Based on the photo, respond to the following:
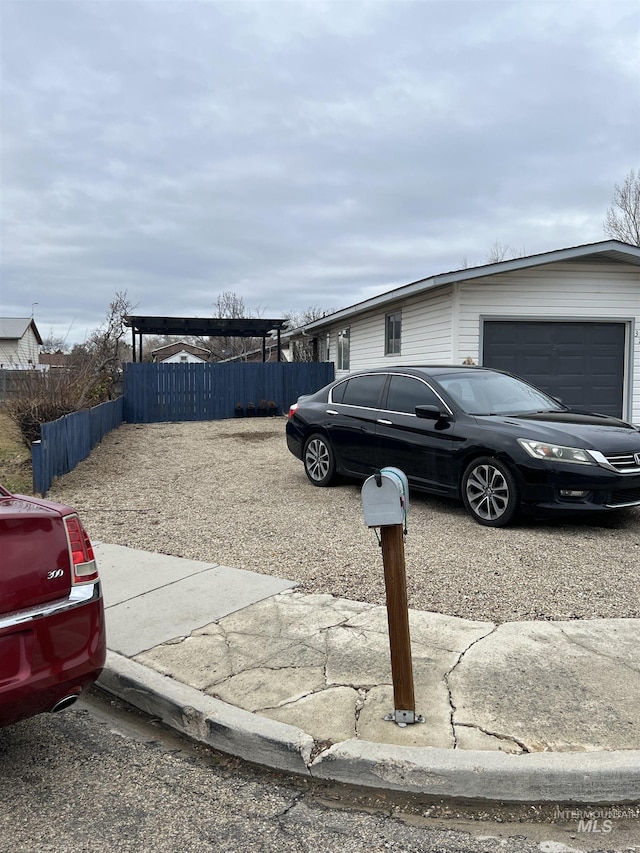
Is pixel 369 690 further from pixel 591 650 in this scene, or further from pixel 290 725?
pixel 591 650

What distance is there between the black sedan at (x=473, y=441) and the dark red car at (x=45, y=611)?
14.2 feet

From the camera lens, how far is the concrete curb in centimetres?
284

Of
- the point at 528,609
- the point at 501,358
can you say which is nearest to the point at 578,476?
the point at 528,609

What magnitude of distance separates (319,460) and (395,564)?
577 cm

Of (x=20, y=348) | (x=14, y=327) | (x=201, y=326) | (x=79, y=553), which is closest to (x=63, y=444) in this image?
(x=79, y=553)

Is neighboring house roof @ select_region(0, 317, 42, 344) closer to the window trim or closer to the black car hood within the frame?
the window trim

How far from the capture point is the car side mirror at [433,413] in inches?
282

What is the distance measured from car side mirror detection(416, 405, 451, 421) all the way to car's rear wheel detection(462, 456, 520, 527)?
0.64 meters

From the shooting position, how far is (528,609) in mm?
4664

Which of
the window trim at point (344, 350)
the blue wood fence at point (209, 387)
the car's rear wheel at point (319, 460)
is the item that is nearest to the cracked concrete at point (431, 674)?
the car's rear wheel at point (319, 460)

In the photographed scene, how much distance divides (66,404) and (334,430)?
5.89m

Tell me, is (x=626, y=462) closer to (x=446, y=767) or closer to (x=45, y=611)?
(x=446, y=767)

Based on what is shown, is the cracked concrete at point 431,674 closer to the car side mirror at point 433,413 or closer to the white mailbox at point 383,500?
the white mailbox at point 383,500

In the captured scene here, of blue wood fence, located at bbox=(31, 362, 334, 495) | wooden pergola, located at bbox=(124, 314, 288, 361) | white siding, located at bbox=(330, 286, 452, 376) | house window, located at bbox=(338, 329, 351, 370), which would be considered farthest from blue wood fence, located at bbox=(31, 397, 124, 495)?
wooden pergola, located at bbox=(124, 314, 288, 361)
